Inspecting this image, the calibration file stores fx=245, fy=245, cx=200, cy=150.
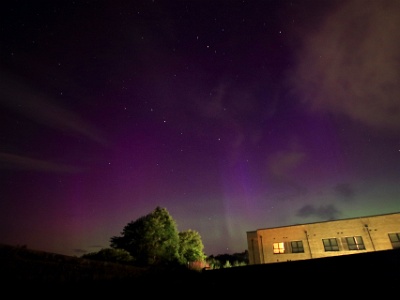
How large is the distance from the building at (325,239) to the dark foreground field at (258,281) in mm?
34219

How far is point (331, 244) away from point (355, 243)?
2.91 m

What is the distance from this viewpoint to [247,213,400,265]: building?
103ft

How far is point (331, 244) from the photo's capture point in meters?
34.2

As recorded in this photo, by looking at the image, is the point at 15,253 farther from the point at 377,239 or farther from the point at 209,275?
the point at 377,239

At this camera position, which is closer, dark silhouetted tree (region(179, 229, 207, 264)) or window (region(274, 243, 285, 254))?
dark silhouetted tree (region(179, 229, 207, 264))

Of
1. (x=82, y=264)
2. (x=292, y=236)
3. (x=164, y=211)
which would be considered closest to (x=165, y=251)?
(x=164, y=211)

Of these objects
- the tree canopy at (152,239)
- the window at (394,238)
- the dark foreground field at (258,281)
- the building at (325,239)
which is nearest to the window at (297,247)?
the building at (325,239)

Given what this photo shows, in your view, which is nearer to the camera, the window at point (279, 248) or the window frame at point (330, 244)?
the window frame at point (330, 244)

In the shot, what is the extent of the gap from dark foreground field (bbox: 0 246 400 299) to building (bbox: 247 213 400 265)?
34219 mm

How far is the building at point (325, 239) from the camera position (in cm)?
3136

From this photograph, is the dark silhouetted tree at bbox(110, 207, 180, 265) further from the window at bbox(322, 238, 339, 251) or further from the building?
the window at bbox(322, 238, 339, 251)

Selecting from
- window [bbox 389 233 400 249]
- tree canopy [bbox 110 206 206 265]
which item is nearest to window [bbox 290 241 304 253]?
window [bbox 389 233 400 249]

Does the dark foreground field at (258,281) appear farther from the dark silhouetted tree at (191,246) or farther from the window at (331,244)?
the window at (331,244)

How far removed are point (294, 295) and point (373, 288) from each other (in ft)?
2.36
